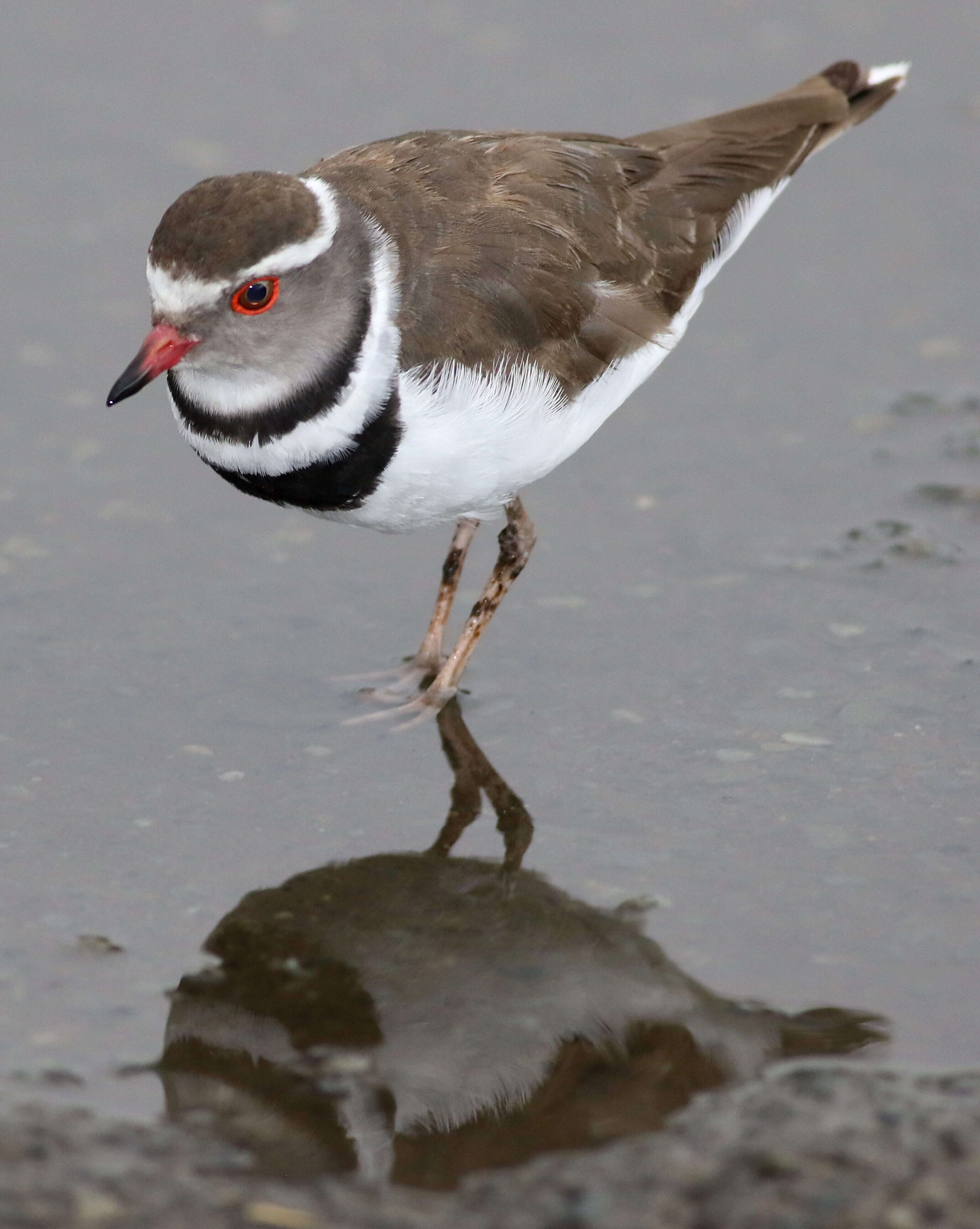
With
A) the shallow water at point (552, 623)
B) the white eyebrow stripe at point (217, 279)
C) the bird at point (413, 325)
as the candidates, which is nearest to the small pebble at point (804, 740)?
the shallow water at point (552, 623)

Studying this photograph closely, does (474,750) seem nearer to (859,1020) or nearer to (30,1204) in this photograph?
(859,1020)

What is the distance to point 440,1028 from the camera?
4.92 m

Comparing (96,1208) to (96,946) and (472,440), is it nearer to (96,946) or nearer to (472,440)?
(96,946)

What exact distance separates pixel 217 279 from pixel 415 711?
1.83m

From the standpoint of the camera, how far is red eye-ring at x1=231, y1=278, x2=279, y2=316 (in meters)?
5.62

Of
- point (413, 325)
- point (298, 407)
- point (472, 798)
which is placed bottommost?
point (472, 798)

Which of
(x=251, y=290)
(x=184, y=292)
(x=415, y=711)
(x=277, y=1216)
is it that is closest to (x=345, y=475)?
(x=251, y=290)

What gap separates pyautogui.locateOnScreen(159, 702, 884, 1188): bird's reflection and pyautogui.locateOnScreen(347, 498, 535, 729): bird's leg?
1.05m

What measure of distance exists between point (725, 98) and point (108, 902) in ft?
21.1

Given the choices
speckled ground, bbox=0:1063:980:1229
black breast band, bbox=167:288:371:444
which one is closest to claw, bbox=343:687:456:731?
black breast band, bbox=167:288:371:444

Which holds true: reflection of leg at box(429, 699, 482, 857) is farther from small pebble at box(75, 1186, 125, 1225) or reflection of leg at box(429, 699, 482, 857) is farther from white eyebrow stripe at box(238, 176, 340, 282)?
small pebble at box(75, 1186, 125, 1225)

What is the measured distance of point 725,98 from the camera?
32.4ft

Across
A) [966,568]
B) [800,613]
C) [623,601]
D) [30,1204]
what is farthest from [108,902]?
[966,568]

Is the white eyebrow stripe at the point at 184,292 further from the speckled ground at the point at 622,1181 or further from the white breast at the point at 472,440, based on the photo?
the speckled ground at the point at 622,1181
